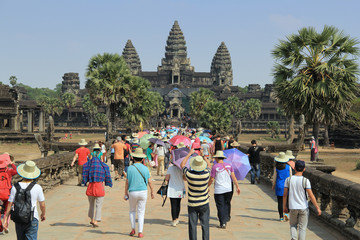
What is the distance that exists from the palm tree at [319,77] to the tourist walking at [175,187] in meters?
16.1

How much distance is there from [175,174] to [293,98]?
16.4 m

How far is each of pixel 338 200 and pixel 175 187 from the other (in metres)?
A: 3.31

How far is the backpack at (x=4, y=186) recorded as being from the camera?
8984mm

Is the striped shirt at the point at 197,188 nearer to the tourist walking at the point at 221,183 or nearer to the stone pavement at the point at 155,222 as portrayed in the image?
the stone pavement at the point at 155,222

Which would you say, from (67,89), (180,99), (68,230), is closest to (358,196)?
(68,230)

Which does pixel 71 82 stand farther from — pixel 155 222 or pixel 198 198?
pixel 198 198

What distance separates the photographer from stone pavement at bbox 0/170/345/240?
30.9 ft

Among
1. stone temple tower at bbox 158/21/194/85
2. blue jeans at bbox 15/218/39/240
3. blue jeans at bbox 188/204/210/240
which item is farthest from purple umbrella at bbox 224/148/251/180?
stone temple tower at bbox 158/21/194/85

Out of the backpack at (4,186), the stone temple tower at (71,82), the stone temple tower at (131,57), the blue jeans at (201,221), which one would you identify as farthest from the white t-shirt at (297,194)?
the stone temple tower at (131,57)

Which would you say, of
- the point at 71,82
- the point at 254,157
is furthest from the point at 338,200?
the point at 71,82

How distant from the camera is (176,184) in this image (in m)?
10.0

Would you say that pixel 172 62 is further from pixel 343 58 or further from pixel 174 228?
pixel 174 228

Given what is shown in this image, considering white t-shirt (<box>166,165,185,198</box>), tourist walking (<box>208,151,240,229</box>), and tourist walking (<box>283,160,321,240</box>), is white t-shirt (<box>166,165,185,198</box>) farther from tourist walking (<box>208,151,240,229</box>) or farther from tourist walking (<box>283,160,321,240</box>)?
tourist walking (<box>283,160,321,240</box>)

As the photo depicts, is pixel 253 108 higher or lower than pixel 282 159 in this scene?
higher
